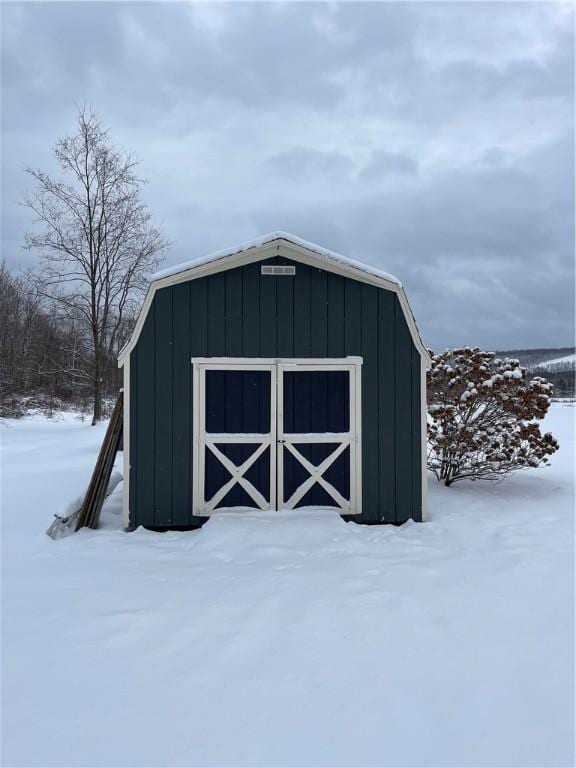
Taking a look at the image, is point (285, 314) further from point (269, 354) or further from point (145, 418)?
point (145, 418)

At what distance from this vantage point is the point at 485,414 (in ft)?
23.5

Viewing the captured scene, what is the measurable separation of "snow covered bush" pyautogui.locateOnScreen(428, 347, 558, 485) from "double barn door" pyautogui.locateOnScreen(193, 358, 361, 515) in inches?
86.6

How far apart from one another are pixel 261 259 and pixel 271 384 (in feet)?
4.79

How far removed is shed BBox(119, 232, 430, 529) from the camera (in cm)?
520

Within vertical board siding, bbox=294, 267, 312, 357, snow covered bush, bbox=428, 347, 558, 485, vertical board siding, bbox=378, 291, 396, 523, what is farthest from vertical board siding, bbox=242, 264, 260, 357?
snow covered bush, bbox=428, 347, 558, 485

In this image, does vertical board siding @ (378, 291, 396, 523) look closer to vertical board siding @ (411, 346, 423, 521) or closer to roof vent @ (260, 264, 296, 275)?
vertical board siding @ (411, 346, 423, 521)

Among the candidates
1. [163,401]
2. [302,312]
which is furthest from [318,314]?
[163,401]

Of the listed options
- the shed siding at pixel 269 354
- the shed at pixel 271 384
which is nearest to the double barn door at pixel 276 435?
the shed at pixel 271 384

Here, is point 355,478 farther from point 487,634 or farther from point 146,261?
point 146,261

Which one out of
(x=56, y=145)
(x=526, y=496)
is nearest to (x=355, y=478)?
(x=526, y=496)

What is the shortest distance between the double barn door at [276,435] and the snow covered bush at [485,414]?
2.20m

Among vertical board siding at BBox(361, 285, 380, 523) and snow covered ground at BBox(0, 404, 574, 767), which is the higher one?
vertical board siding at BBox(361, 285, 380, 523)

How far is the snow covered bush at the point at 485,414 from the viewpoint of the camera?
683 centimetres

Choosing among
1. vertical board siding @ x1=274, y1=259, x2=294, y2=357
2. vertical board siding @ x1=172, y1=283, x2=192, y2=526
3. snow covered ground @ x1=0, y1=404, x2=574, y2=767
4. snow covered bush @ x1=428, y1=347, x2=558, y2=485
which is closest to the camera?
snow covered ground @ x1=0, y1=404, x2=574, y2=767
